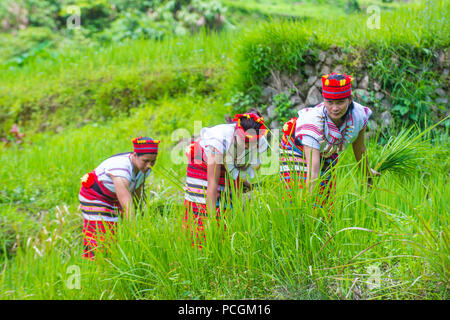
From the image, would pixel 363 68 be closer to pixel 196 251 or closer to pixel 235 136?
pixel 235 136

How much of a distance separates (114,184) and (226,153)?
1.00 meters

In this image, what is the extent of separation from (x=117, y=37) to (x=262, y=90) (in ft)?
17.9

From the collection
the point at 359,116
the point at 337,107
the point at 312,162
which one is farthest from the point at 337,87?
the point at 312,162

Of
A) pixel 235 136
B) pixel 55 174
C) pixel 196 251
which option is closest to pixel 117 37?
pixel 55 174

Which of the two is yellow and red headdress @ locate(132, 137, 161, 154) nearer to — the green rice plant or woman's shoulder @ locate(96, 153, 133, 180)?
woman's shoulder @ locate(96, 153, 133, 180)

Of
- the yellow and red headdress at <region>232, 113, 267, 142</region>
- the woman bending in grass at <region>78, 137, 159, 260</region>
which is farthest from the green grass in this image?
A: the woman bending in grass at <region>78, 137, 159, 260</region>

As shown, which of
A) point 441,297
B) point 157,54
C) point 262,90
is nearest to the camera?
point 441,297

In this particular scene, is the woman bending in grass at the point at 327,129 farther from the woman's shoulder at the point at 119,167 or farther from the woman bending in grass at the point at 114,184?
the woman's shoulder at the point at 119,167

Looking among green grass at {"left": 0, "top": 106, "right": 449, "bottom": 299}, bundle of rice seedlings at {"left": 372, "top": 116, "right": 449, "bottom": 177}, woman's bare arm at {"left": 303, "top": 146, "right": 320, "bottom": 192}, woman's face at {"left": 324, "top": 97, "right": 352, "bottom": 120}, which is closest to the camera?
green grass at {"left": 0, "top": 106, "right": 449, "bottom": 299}

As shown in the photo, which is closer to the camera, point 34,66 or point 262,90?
point 262,90

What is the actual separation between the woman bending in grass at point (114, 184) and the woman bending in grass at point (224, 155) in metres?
0.44

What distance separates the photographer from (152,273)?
2.47 metres

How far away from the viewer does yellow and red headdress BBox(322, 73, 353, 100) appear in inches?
110

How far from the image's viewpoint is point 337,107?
2.88 meters
